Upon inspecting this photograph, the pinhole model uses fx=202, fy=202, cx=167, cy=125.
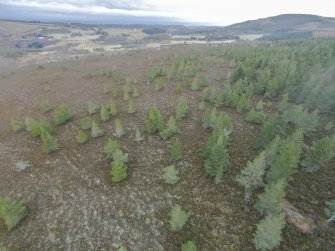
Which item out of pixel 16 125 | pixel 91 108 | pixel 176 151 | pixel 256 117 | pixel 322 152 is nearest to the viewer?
pixel 322 152

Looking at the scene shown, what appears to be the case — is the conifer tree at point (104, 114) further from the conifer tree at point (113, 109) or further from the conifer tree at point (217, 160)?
the conifer tree at point (217, 160)

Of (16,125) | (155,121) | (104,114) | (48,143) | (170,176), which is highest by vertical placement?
(155,121)

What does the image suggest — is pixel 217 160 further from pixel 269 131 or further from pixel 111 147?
pixel 111 147

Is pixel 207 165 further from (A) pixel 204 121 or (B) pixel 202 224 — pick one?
(A) pixel 204 121

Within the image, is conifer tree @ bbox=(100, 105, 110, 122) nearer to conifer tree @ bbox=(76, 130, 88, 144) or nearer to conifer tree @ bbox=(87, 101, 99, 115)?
conifer tree @ bbox=(87, 101, 99, 115)

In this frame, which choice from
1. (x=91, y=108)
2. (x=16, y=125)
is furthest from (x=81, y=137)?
(x=16, y=125)

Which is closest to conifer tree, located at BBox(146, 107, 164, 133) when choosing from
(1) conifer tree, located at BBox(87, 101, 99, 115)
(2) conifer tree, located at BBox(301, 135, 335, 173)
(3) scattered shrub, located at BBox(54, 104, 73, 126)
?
Result: (1) conifer tree, located at BBox(87, 101, 99, 115)

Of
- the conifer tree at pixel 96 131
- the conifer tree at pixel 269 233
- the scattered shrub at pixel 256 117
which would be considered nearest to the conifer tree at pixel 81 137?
the conifer tree at pixel 96 131
